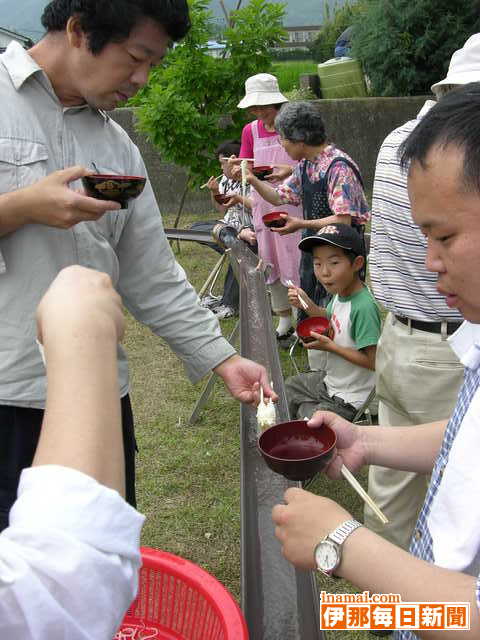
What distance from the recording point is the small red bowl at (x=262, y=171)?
506 centimetres

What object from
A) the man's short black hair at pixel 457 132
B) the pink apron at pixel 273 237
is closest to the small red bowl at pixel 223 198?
the pink apron at pixel 273 237

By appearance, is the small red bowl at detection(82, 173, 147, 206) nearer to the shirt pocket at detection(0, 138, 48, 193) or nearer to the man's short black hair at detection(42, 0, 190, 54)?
the shirt pocket at detection(0, 138, 48, 193)

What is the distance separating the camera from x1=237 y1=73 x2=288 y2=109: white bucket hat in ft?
18.3

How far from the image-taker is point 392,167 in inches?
101

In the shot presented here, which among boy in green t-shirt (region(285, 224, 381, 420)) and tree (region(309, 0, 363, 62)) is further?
tree (region(309, 0, 363, 62))

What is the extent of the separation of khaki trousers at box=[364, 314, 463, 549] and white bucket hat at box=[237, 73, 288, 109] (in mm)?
3507

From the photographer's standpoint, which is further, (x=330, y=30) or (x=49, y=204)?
(x=330, y=30)

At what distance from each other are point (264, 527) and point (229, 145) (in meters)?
5.89

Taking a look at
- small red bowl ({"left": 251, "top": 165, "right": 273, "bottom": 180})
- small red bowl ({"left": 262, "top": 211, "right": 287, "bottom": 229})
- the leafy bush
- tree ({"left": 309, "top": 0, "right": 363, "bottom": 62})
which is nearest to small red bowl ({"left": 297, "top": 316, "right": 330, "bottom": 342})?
small red bowl ({"left": 262, "top": 211, "right": 287, "bottom": 229})

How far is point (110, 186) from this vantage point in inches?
67.5

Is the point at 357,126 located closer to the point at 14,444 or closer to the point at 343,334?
the point at 343,334

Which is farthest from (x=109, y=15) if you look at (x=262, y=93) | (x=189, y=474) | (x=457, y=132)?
(x=262, y=93)

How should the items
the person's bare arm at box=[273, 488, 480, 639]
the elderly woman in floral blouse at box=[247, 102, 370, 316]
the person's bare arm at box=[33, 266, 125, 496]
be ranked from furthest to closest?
the elderly woman in floral blouse at box=[247, 102, 370, 316] < the person's bare arm at box=[273, 488, 480, 639] < the person's bare arm at box=[33, 266, 125, 496]

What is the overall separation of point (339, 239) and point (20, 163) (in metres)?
2.01
